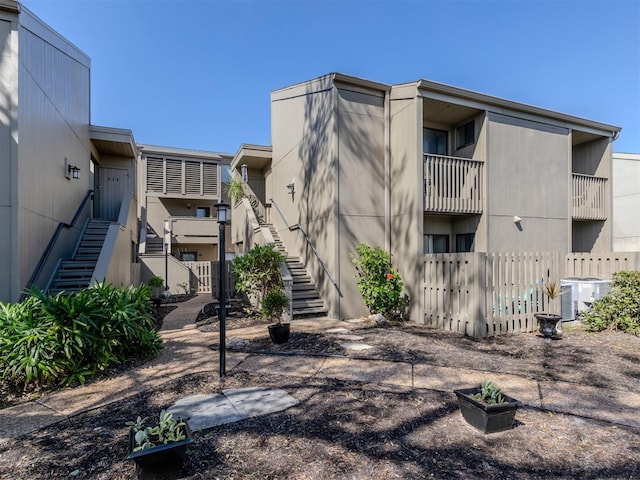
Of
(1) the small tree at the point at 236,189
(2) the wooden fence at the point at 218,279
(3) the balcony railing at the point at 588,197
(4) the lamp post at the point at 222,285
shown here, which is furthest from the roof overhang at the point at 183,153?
(3) the balcony railing at the point at 588,197

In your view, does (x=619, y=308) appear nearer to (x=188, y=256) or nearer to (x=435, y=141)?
(x=435, y=141)

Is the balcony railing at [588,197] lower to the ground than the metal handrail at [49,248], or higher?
higher

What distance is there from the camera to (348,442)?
267 cm

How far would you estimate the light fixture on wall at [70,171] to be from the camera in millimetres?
8461

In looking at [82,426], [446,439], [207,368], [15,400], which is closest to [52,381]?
[15,400]

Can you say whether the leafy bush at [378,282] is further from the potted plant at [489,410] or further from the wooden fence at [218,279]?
the wooden fence at [218,279]

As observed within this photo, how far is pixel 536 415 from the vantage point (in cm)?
318

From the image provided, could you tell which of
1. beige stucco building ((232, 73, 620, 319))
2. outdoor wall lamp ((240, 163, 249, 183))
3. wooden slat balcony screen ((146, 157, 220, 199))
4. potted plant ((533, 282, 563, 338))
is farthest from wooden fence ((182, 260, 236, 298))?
potted plant ((533, 282, 563, 338))

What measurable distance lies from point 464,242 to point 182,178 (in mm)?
14818

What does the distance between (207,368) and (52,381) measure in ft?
6.00

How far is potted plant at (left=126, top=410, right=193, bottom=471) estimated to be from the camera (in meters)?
2.16

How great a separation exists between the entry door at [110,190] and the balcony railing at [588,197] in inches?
636

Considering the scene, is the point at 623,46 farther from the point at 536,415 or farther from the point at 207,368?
the point at 207,368

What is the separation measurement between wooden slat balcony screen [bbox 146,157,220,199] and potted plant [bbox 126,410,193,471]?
17189 mm
